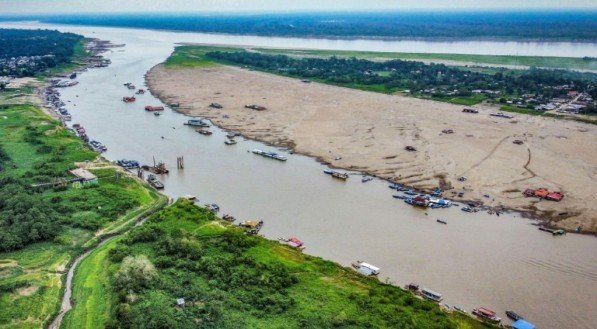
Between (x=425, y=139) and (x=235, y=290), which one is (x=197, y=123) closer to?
(x=425, y=139)

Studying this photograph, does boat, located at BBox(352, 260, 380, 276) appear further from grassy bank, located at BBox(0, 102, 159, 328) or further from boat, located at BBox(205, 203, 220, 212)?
grassy bank, located at BBox(0, 102, 159, 328)

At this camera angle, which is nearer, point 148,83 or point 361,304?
point 361,304

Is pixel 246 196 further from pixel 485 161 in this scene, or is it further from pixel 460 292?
pixel 485 161

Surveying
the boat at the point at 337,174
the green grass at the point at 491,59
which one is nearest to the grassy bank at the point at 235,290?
the boat at the point at 337,174

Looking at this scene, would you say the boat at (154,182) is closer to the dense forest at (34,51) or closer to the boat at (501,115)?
the boat at (501,115)

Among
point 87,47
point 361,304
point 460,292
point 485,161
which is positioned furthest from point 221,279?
point 87,47

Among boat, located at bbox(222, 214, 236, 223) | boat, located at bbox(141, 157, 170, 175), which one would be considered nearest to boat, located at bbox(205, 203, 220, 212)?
boat, located at bbox(222, 214, 236, 223)
